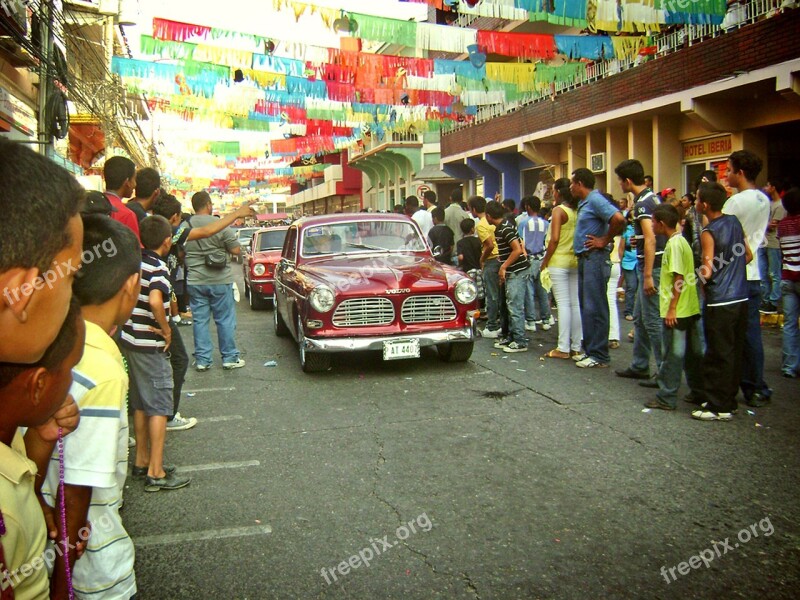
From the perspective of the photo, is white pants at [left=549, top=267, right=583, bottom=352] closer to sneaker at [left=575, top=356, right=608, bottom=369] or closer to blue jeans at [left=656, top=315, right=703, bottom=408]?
sneaker at [left=575, top=356, right=608, bottom=369]

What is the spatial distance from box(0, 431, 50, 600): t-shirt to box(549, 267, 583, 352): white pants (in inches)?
254

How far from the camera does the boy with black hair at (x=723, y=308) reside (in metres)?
5.00

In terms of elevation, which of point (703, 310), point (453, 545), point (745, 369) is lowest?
point (453, 545)

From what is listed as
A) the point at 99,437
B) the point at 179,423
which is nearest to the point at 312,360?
the point at 179,423

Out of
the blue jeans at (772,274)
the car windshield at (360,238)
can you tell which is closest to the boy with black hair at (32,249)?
the car windshield at (360,238)

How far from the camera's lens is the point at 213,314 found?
733 cm

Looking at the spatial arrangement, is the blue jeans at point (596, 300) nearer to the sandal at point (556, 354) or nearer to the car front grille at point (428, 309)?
the sandal at point (556, 354)

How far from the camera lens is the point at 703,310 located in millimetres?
5203

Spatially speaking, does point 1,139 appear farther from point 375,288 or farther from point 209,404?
point 375,288

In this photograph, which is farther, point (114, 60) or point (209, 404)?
point (114, 60)

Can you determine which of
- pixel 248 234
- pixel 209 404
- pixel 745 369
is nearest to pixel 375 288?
pixel 209 404

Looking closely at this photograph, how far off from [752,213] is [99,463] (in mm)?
5386

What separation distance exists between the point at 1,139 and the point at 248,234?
23056mm

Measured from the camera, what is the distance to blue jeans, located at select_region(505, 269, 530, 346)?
798cm
